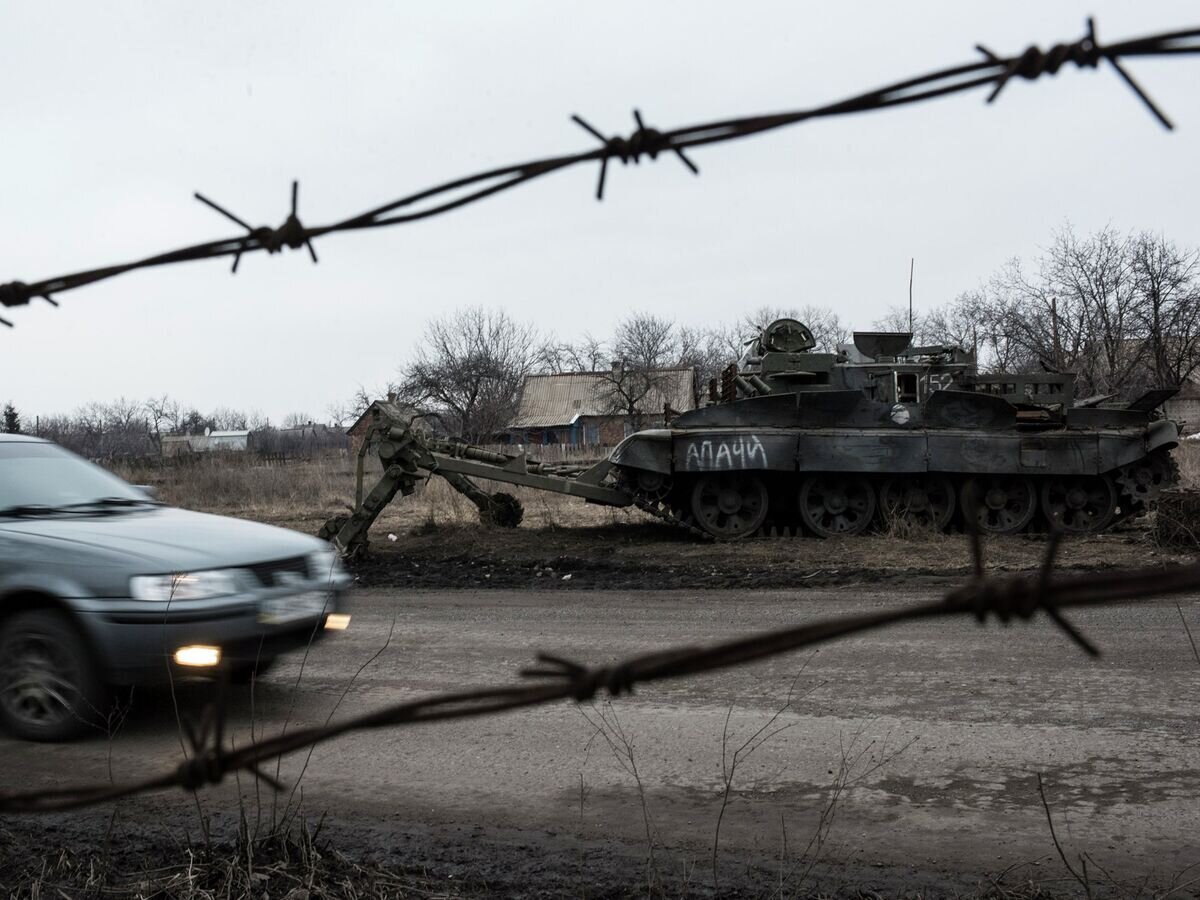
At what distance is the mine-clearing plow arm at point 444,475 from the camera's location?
1388 cm

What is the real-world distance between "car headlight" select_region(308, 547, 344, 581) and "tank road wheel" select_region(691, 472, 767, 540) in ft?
30.4

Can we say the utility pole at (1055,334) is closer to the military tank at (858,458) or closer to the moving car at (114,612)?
the military tank at (858,458)

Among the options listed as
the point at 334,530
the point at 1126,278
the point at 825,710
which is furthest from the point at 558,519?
the point at 1126,278

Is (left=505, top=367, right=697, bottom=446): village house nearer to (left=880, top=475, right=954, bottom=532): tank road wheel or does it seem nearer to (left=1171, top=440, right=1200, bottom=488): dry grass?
(left=1171, top=440, right=1200, bottom=488): dry grass

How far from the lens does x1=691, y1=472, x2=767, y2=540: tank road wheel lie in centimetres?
1475

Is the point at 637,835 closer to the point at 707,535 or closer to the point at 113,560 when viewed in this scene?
the point at 113,560

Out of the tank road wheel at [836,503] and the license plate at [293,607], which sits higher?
the tank road wheel at [836,503]

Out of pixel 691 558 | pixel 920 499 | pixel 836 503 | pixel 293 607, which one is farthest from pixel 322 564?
pixel 920 499

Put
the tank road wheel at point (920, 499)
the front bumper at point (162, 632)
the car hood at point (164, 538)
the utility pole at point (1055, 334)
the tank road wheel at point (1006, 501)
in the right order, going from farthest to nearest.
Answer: the utility pole at point (1055, 334) → the tank road wheel at point (1006, 501) → the tank road wheel at point (920, 499) → the car hood at point (164, 538) → the front bumper at point (162, 632)

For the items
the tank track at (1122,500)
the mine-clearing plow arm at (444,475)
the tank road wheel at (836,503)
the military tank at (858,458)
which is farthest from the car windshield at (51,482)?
the tank road wheel at (836,503)

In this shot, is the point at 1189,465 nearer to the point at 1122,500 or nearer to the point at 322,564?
the point at 1122,500

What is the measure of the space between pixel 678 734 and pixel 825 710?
801 mm

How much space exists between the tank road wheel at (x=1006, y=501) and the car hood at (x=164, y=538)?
10959mm

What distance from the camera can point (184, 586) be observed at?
500 centimetres
